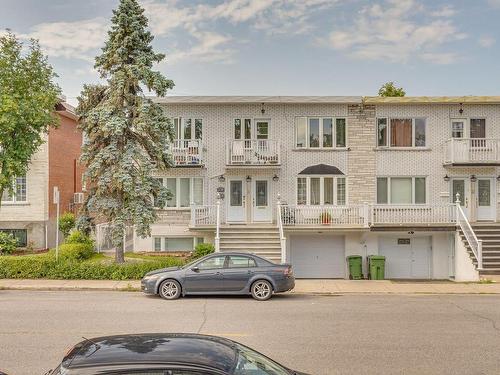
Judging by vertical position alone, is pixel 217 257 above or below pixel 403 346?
above

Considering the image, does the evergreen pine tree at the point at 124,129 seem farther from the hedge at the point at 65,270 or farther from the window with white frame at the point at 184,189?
the window with white frame at the point at 184,189

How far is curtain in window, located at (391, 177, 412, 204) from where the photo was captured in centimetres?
2822

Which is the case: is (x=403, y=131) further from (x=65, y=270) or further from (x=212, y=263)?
(x=65, y=270)

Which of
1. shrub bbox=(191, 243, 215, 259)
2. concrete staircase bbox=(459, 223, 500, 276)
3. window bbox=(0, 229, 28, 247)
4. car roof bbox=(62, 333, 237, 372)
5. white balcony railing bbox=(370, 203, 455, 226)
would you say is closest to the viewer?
car roof bbox=(62, 333, 237, 372)

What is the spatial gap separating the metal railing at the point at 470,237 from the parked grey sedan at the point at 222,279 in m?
9.65

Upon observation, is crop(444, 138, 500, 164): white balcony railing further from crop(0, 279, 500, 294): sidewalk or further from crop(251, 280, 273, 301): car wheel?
crop(251, 280, 273, 301): car wheel

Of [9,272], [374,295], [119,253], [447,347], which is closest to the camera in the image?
[447,347]

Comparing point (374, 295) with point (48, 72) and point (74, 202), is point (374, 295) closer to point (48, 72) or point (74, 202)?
point (48, 72)

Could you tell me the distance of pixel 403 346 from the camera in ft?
36.8

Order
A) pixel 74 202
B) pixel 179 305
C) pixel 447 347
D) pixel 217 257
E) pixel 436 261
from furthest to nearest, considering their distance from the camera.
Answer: pixel 74 202 < pixel 436 261 < pixel 217 257 < pixel 179 305 < pixel 447 347

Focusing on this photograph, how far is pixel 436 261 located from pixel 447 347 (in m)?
16.7

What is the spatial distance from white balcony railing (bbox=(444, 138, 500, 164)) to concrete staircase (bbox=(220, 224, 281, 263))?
9308mm

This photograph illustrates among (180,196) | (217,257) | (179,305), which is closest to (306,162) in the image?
(180,196)

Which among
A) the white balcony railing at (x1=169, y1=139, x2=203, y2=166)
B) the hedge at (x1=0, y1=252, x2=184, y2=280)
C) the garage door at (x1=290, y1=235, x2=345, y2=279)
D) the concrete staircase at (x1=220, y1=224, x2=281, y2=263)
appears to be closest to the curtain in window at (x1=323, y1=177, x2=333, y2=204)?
the garage door at (x1=290, y1=235, x2=345, y2=279)
